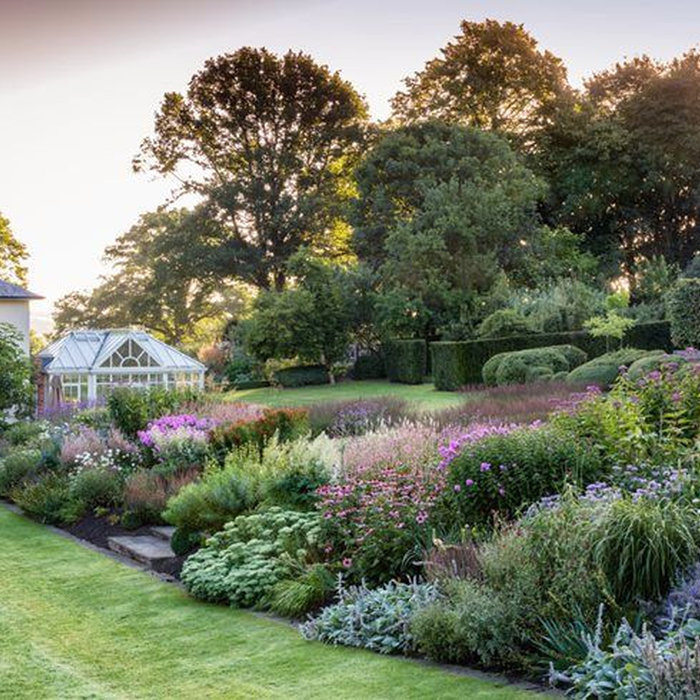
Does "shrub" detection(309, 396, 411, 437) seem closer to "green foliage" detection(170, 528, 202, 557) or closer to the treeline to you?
"green foliage" detection(170, 528, 202, 557)

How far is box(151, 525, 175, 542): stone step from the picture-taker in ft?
31.7

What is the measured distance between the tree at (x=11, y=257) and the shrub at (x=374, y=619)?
34.5 metres

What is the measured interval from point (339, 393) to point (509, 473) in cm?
1986

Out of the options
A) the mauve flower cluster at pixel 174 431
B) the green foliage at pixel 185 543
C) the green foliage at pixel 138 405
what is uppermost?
the green foliage at pixel 138 405

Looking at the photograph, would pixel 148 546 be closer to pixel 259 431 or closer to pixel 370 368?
pixel 259 431

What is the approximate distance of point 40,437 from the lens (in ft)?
51.1

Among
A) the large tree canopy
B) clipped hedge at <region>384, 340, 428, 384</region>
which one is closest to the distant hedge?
clipped hedge at <region>384, 340, 428, 384</region>

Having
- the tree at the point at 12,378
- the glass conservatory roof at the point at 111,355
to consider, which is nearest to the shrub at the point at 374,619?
the tree at the point at 12,378

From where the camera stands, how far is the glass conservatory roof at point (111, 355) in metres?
25.7

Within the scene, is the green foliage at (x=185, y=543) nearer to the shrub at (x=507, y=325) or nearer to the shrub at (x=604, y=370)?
the shrub at (x=604, y=370)

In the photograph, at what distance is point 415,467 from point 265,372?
2634 cm

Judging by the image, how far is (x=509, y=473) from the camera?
7.15 m

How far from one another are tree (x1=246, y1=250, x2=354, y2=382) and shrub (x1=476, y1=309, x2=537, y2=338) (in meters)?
6.85

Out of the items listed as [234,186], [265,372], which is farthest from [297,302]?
[234,186]
